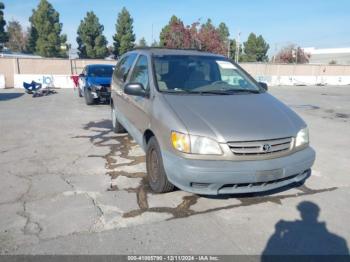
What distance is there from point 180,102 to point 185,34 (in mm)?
39559

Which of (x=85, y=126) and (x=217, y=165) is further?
(x=85, y=126)

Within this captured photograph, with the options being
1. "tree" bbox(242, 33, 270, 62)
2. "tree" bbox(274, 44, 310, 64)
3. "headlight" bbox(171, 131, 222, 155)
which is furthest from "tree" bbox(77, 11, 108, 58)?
"headlight" bbox(171, 131, 222, 155)

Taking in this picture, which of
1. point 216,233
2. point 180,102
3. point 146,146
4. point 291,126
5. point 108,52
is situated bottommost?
point 216,233

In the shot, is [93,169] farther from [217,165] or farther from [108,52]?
[108,52]

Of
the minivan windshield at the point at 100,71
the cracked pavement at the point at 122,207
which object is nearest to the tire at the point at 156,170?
the cracked pavement at the point at 122,207

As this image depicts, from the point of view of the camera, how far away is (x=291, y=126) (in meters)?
3.84

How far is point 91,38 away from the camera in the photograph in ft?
159

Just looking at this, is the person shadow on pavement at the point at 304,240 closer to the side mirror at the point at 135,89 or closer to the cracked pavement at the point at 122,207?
the cracked pavement at the point at 122,207

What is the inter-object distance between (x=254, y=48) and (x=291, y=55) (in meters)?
8.55

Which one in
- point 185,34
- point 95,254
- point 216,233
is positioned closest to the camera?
point 95,254

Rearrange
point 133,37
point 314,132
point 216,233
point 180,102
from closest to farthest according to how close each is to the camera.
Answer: point 216,233, point 180,102, point 314,132, point 133,37

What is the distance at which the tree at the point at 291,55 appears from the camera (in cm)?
6359

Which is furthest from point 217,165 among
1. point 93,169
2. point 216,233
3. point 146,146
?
point 93,169

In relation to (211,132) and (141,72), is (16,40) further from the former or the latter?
(211,132)
